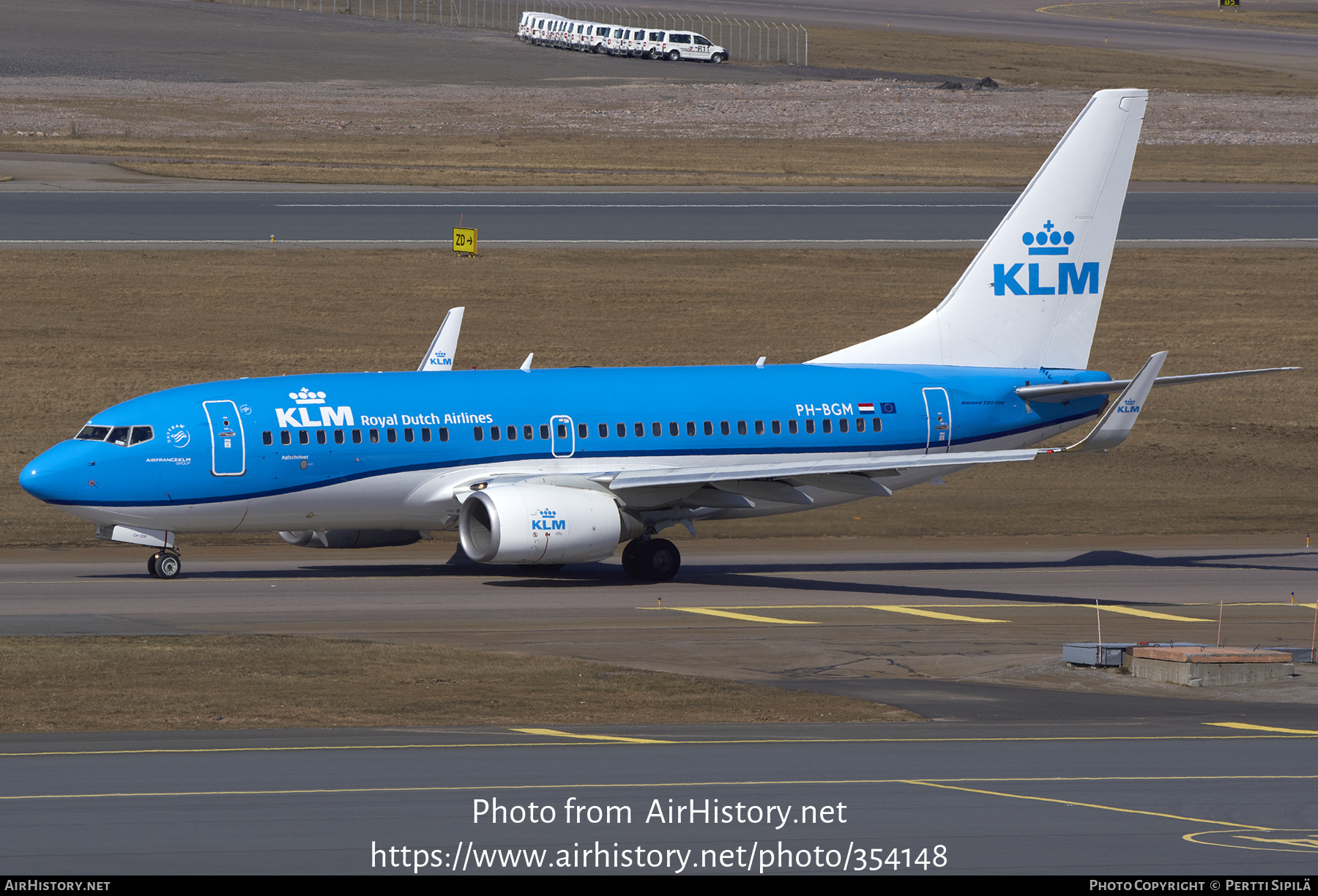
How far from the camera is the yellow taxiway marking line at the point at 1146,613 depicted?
35.4 m

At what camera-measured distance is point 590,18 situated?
516 feet

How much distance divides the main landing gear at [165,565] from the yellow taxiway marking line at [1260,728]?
22.2 metres

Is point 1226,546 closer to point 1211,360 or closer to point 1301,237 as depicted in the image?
point 1211,360

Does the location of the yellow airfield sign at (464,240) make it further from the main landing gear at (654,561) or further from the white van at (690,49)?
the white van at (690,49)

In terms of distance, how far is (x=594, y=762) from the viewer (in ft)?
70.1

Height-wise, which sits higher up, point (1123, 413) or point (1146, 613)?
point (1123, 413)

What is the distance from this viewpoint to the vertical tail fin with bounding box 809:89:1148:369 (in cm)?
4497

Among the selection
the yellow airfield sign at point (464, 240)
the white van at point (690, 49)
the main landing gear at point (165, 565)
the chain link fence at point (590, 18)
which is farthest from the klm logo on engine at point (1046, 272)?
the white van at point (690, 49)

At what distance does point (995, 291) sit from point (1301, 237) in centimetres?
3841

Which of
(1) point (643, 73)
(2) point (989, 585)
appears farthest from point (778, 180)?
(2) point (989, 585)

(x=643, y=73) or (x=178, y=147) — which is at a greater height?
(x=643, y=73)

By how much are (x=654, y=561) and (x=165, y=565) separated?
1007cm

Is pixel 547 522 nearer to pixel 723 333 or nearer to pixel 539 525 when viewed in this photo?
pixel 539 525

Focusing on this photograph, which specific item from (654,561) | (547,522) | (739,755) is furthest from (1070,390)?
(739,755)
